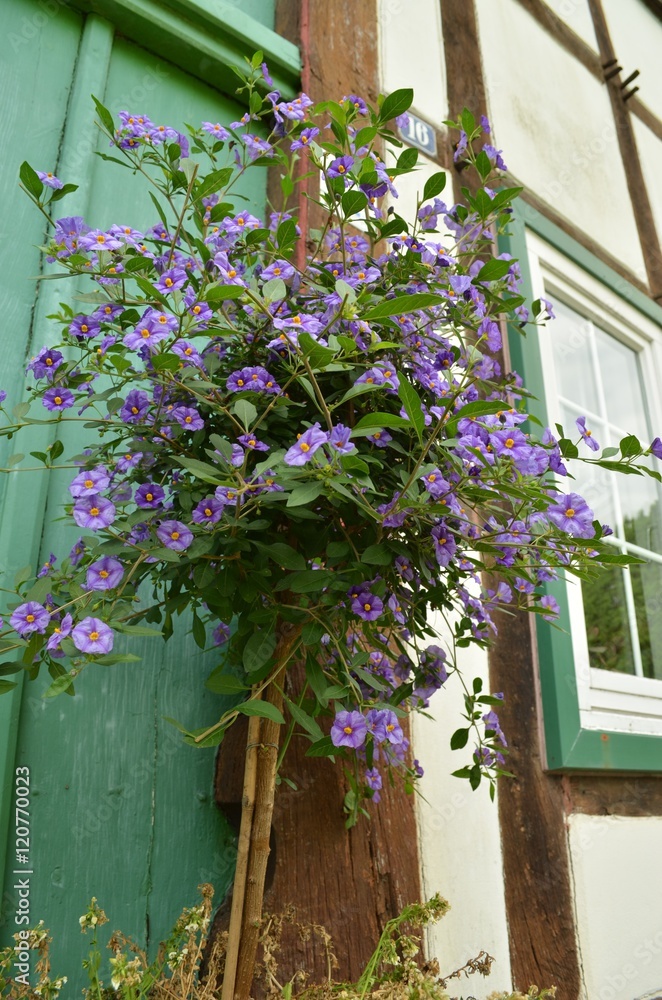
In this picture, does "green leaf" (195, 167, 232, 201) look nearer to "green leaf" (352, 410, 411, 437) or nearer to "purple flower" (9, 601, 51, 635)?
"green leaf" (352, 410, 411, 437)

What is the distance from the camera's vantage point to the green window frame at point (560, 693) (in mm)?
2176

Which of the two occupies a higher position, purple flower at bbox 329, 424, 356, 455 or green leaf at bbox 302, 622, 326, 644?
purple flower at bbox 329, 424, 356, 455

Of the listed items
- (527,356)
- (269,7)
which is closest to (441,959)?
(527,356)

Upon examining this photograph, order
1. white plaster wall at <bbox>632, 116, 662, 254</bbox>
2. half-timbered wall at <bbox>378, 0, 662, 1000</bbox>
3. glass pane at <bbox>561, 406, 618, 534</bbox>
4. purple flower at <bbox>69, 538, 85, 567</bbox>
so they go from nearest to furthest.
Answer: purple flower at <bbox>69, 538, 85, 567</bbox>, half-timbered wall at <bbox>378, 0, 662, 1000</bbox>, glass pane at <bbox>561, 406, 618, 534</bbox>, white plaster wall at <bbox>632, 116, 662, 254</bbox>

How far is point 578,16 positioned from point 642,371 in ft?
5.73

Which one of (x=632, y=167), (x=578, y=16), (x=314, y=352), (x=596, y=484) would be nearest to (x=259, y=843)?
(x=314, y=352)

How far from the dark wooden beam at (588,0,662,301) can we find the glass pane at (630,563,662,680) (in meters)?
1.19

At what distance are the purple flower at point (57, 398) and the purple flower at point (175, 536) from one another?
27 cm

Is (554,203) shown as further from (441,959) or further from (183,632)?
(441,959)

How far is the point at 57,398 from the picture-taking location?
1.21m

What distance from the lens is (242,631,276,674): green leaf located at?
1146 millimetres

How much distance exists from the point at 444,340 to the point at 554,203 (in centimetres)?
204

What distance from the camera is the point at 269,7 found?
2.38 meters

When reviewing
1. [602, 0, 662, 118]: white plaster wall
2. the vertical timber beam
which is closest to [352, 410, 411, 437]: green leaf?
the vertical timber beam
